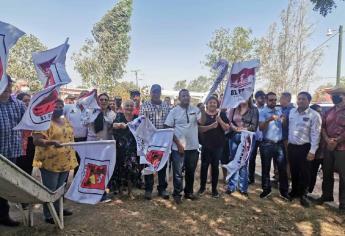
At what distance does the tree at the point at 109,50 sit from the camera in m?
28.7

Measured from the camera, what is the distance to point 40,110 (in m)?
4.05

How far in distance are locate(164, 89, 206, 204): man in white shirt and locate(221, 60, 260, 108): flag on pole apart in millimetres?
634

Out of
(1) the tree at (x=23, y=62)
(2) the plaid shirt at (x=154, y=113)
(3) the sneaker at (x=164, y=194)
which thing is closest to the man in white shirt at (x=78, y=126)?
(2) the plaid shirt at (x=154, y=113)

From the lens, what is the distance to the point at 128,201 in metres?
5.98

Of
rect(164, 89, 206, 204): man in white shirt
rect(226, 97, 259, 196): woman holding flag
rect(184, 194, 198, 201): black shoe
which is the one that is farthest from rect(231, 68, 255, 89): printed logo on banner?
rect(184, 194, 198, 201): black shoe

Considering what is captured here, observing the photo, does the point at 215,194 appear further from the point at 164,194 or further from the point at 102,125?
the point at 102,125

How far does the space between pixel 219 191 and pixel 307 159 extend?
1.82 m

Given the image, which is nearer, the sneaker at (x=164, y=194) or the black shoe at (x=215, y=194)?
the sneaker at (x=164, y=194)

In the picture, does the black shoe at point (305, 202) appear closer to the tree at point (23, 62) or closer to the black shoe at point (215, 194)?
the black shoe at point (215, 194)

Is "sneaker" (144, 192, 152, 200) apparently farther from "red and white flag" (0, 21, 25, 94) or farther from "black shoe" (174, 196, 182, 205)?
"red and white flag" (0, 21, 25, 94)

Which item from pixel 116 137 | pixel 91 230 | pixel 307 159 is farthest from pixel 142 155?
pixel 307 159

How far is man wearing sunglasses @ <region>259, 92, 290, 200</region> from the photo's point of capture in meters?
6.18

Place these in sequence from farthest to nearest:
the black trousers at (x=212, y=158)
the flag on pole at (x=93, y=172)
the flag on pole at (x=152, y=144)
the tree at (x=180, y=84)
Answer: the tree at (x=180, y=84)
the black trousers at (x=212, y=158)
the flag on pole at (x=152, y=144)
the flag on pole at (x=93, y=172)

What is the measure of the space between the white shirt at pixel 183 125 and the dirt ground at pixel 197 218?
3.40ft
